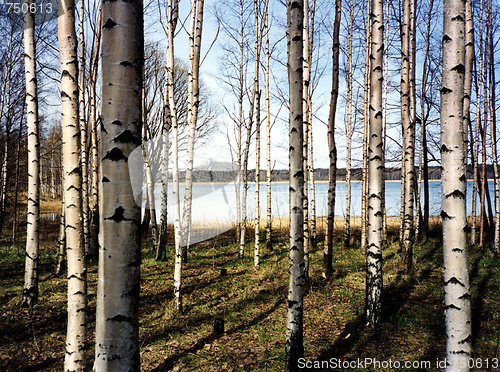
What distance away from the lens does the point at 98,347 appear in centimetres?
164

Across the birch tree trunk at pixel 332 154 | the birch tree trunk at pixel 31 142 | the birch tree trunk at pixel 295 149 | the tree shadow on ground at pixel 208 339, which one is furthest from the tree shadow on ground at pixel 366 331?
the birch tree trunk at pixel 31 142

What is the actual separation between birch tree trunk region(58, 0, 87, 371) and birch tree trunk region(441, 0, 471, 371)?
10.6ft

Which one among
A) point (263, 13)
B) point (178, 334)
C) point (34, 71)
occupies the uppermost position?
point (263, 13)

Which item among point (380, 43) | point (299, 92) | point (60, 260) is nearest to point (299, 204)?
point (299, 92)

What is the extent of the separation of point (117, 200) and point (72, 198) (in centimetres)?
186

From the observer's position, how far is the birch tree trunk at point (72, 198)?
2900 millimetres

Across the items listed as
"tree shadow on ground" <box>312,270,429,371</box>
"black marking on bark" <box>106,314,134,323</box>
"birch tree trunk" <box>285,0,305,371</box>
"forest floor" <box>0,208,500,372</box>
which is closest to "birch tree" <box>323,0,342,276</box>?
"forest floor" <box>0,208,500,372</box>

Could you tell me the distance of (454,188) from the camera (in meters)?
2.25

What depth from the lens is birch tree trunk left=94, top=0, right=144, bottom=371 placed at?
5.32 feet

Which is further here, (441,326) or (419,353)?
(441,326)

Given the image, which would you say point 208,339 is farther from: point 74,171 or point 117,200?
point 117,200

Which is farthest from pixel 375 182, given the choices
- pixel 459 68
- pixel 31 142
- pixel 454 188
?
pixel 31 142

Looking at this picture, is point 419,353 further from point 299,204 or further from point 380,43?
point 380,43

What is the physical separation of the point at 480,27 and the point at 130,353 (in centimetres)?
1283
